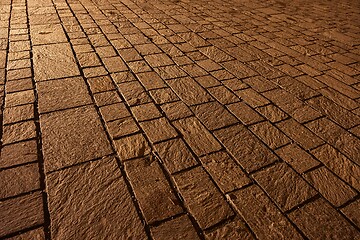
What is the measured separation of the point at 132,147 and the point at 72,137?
1.81 ft

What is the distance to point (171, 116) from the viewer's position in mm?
2578

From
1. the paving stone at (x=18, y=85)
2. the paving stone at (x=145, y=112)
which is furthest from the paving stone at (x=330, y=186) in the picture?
the paving stone at (x=18, y=85)

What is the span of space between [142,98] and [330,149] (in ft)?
6.25

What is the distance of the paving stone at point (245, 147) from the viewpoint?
2.13 m

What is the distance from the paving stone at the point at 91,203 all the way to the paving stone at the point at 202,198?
1.22 ft

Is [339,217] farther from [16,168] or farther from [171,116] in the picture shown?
[16,168]

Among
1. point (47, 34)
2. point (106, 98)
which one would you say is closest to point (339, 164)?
point (106, 98)

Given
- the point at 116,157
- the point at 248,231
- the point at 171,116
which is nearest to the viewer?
the point at 248,231

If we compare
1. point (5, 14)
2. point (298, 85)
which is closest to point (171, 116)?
point (298, 85)

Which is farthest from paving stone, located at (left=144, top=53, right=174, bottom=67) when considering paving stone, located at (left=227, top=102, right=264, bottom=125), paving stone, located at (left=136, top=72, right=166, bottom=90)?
paving stone, located at (left=227, top=102, right=264, bottom=125)

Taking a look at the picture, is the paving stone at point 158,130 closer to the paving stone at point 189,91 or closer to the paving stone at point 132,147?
the paving stone at point 132,147

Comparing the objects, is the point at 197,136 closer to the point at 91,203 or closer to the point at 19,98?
the point at 91,203

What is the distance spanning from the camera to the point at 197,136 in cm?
236

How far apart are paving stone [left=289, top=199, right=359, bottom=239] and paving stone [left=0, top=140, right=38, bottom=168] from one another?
2.02 metres
